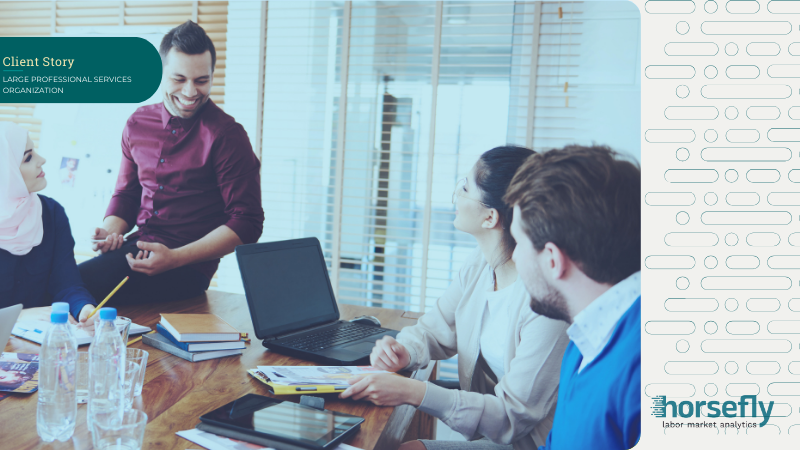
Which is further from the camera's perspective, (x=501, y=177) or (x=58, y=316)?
(x=501, y=177)

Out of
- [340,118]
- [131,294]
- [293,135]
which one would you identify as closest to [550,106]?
[340,118]

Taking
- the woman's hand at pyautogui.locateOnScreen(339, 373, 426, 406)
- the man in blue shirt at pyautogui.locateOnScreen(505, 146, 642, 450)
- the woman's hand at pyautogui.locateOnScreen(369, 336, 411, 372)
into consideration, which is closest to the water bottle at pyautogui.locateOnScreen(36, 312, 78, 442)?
the woman's hand at pyautogui.locateOnScreen(339, 373, 426, 406)

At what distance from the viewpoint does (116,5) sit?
2.53 m

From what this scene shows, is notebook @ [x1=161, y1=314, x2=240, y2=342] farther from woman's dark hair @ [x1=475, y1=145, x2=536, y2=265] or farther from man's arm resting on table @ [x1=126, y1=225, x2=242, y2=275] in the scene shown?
woman's dark hair @ [x1=475, y1=145, x2=536, y2=265]

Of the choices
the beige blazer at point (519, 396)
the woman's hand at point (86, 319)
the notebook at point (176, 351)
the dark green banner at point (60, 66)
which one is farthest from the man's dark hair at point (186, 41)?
the beige blazer at point (519, 396)

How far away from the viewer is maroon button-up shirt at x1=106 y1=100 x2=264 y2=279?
189 cm
